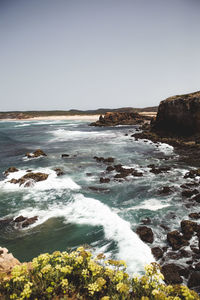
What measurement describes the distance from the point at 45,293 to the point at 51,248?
16.1ft

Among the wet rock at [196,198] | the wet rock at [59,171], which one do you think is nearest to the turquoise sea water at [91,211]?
the wet rock at [59,171]

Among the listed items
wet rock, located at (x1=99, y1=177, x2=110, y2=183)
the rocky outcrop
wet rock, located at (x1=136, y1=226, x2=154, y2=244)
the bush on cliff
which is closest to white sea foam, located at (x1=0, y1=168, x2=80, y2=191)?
wet rock, located at (x1=99, y1=177, x2=110, y2=183)

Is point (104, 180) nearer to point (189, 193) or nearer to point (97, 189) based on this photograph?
point (97, 189)

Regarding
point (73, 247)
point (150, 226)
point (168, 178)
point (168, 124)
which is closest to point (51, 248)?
point (73, 247)

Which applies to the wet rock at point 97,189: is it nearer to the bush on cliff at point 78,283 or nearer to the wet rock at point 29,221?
the wet rock at point 29,221

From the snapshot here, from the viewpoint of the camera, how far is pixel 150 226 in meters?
10.4

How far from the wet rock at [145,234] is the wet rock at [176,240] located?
0.90 m

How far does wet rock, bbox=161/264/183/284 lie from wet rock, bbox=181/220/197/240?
7.42 feet

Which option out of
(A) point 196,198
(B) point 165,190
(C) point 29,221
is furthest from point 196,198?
(C) point 29,221

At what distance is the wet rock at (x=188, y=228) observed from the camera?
9.31m

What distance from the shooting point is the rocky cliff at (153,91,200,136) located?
33.6 meters

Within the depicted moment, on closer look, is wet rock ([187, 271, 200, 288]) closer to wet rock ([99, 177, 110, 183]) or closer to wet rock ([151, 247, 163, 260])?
wet rock ([151, 247, 163, 260])

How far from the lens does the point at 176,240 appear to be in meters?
9.05

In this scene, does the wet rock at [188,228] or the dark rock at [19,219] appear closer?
the wet rock at [188,228]
